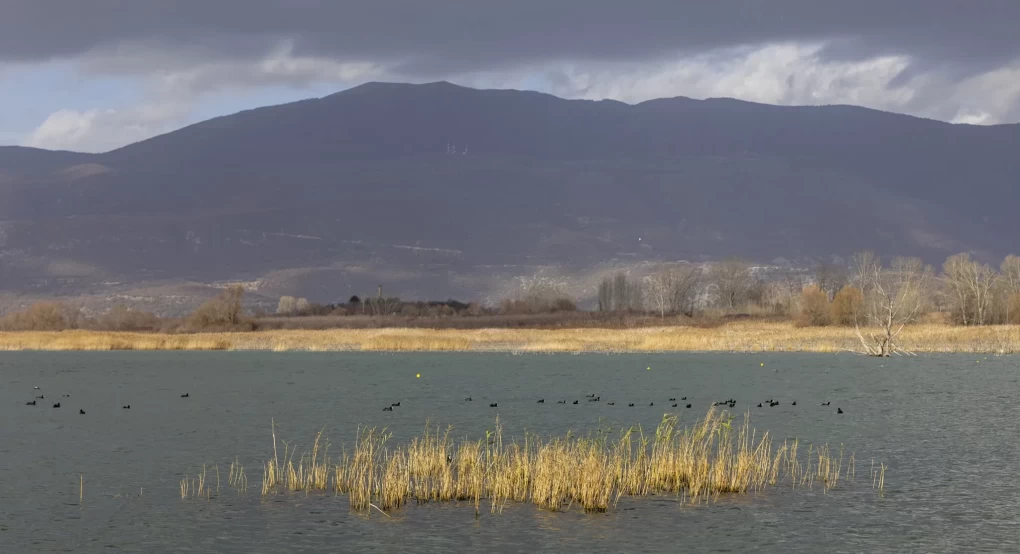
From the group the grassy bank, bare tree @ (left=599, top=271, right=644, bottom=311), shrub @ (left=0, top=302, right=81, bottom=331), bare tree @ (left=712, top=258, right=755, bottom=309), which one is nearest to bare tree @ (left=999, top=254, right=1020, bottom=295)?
the grassy bank

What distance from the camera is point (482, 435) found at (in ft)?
126

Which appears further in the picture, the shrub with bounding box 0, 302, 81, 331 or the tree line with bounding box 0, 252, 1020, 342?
the shrub with bounding box 0, 302, 81, 331

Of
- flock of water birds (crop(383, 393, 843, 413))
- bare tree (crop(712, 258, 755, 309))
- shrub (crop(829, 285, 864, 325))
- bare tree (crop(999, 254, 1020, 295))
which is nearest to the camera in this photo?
flock of water birds (crop(383, 393, 843, 413))

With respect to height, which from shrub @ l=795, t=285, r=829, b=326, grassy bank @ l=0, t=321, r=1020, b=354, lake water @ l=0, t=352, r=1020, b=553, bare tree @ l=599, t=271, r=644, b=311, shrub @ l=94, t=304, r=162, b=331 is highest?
bare tree @ l=599, t=271, r=644, b=311

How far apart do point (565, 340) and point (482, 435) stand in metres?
60.6

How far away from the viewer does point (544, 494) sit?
83.2 ft

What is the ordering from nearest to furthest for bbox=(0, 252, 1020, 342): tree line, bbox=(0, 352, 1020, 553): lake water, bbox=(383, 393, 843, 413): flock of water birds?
bbox=(0, 352, 1020, 553): lake water, bbox=(383, 393, 843, 413): flock of water birds, bbox=(0, 252, 1020, 342): tree line

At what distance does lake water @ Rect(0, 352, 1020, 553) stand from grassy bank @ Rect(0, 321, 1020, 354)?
5827 millimetres

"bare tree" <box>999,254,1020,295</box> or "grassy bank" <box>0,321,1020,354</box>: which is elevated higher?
"bare tree" <box>999,254,1020,295</box>

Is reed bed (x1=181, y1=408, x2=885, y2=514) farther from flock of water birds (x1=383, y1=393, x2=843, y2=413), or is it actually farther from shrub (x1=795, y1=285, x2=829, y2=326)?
shrub (x1=795, y1=285, x2=829, y2=326)

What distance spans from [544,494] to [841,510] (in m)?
6.16

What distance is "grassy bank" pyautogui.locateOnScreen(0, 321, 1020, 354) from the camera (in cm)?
8569

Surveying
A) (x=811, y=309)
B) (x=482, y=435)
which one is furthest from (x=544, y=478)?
(x=811, y=309)

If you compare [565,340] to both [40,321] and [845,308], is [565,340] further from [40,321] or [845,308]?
[40,321]
